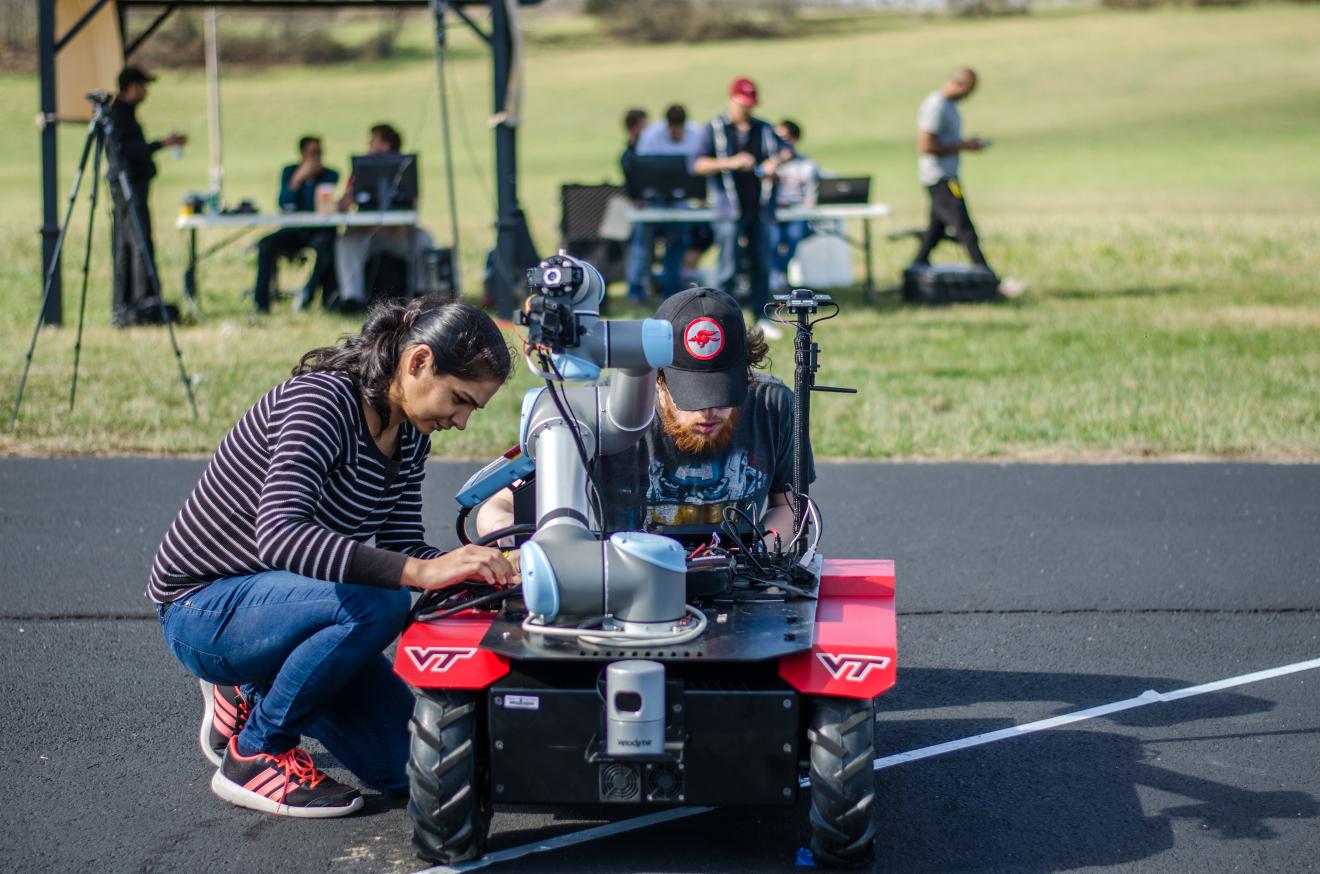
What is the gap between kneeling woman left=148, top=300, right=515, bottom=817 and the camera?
3.68 metres

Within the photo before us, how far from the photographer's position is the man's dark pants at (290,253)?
13.8 m

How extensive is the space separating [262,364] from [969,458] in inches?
198

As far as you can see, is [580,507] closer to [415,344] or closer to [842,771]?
[415,344]

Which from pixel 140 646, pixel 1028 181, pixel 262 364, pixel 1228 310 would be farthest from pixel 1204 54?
pixel 140 646

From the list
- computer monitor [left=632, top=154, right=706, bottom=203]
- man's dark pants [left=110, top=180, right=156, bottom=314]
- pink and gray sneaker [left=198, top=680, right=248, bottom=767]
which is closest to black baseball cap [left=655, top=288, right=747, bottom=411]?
pink and gray sneaker [left=198, top=680, right=248, bottom=767]

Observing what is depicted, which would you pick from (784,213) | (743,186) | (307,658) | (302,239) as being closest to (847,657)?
(307,658)

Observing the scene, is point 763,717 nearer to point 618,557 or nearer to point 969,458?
point 618,557

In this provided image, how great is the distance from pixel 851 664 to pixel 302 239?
38.5 ft

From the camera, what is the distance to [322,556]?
3.54 meters

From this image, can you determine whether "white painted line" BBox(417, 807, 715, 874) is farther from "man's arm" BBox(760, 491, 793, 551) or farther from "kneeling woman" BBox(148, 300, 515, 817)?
"man's arm" BBox(760, 491, 793, 551)

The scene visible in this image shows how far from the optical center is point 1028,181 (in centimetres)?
3384

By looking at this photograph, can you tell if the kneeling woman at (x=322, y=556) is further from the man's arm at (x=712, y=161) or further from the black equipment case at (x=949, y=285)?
the black equipment case at (x=949, y=285)

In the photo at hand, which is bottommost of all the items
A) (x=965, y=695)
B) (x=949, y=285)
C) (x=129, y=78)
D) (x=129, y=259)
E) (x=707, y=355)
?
(x=965, y=695)

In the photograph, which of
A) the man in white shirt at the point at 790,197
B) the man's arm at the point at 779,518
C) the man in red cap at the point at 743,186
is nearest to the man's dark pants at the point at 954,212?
the man in white shirt at the point at 790,197
